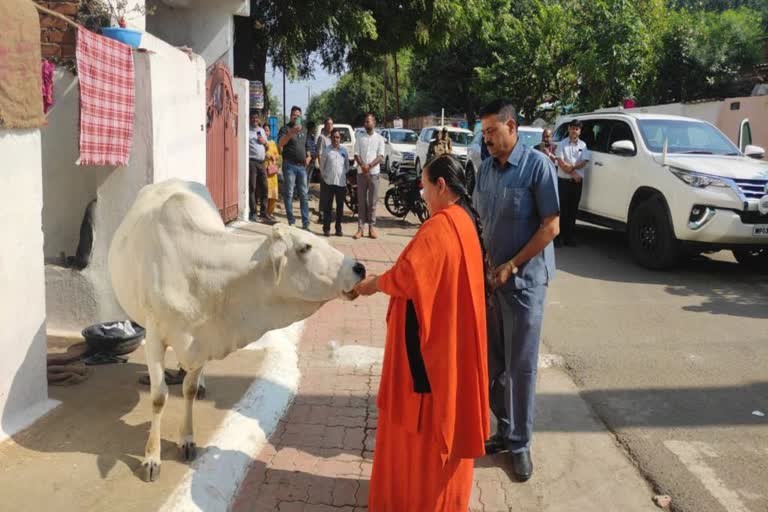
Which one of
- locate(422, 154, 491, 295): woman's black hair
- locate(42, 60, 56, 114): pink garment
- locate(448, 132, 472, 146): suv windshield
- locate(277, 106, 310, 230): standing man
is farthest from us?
locate(448, 132, 472, 146): suv windshield

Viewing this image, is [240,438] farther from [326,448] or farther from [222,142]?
[222,142]

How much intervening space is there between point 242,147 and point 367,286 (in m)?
8.34

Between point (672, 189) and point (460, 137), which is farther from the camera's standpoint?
point (460, 137)

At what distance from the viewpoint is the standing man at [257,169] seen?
1195 cm

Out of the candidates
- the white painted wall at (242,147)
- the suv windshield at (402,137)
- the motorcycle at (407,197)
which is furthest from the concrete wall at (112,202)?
the suv windshield at (402,137)

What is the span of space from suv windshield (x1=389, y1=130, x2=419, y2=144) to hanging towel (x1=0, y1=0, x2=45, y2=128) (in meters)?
21.2

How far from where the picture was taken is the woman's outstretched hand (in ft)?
10.2

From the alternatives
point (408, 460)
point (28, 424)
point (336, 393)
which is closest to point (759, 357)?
point (336, 393)

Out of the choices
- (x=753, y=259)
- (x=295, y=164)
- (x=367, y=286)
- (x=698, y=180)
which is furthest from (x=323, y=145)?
(x=367, y=286)

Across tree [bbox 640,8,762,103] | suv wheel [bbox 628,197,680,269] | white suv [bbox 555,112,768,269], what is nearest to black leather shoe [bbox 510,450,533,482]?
white suv [bbox 555,112,768,269]

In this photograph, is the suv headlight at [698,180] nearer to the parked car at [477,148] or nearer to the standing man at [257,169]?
the parked car at [477,148]

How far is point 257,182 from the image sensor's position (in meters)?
12.2

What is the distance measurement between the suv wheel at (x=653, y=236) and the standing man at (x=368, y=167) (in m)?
4.06

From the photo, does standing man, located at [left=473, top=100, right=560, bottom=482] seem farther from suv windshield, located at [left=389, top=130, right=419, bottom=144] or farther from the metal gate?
suv windshield, located at [left=389, top=130, right=419, bottom=144]
